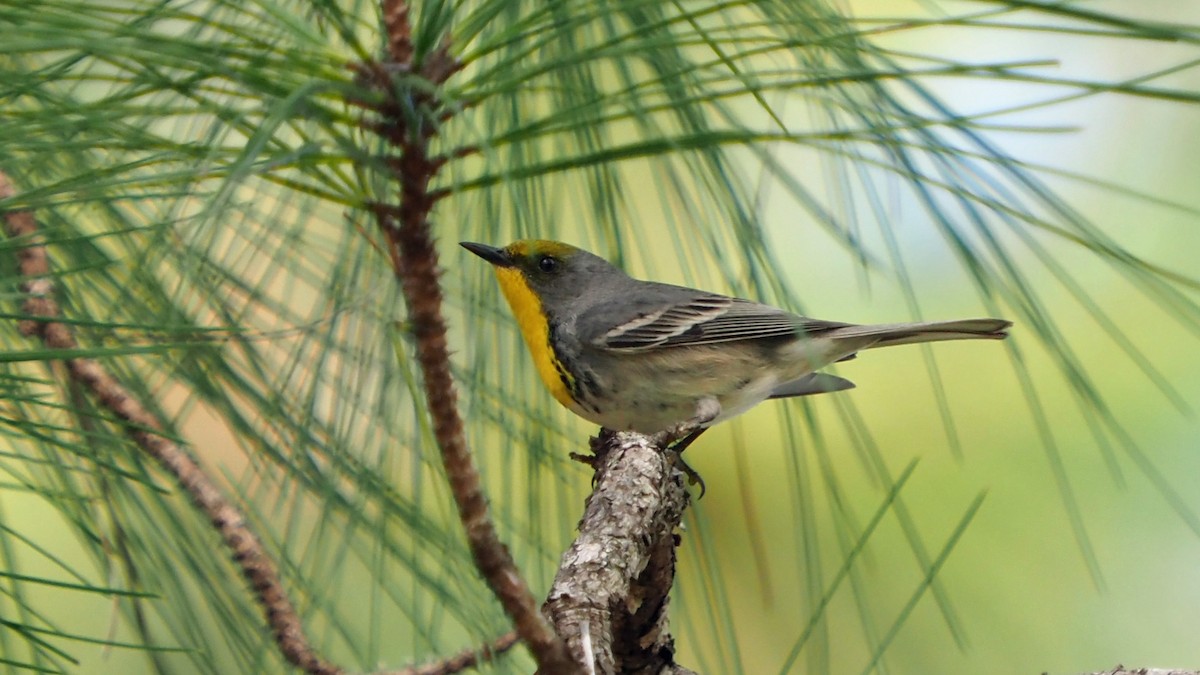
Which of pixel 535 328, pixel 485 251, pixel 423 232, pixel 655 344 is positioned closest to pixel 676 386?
pixel 655 344

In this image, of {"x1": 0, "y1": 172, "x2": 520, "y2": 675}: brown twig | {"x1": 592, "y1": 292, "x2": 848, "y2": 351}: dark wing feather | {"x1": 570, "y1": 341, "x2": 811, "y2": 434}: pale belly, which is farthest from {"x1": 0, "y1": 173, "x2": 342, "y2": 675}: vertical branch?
{"x1": 592, "y1": 292, "x2": 848, "y2": 351}: dark wing feather

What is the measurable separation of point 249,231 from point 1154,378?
941 mm

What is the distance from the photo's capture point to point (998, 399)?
6.88 feet

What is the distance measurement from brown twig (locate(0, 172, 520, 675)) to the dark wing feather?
88 cm

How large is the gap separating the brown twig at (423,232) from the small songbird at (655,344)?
2.89ft

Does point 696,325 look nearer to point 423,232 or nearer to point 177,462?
point 177,462

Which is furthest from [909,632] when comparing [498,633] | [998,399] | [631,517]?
[498,633]

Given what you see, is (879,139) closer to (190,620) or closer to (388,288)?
(388,288)

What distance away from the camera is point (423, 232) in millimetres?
780

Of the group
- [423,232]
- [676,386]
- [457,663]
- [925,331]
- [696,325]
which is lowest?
[457,663]

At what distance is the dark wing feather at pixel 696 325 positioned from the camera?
79.4 inches

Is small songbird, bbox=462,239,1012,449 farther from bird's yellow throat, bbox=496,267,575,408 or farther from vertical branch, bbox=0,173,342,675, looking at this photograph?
vertical branch, bbox=0,173,342,675

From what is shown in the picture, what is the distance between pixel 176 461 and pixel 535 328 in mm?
898

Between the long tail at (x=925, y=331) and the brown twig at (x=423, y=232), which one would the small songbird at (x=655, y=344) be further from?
the brown twig at (x=423, y=232)
